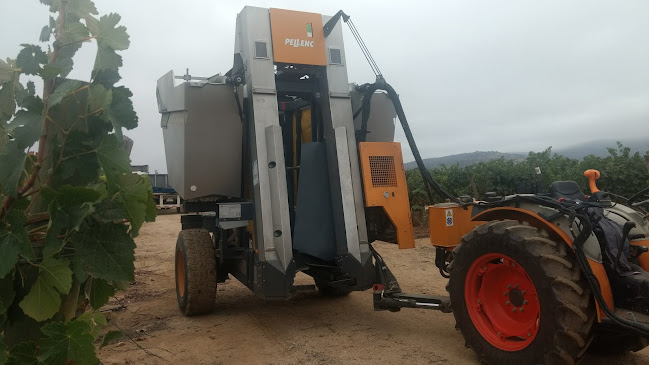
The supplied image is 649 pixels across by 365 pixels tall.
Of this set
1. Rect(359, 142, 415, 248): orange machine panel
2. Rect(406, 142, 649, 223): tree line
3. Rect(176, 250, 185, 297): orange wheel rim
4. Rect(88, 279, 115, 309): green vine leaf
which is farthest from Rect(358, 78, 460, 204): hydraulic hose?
Rect(406, 142, 649, 223): tree line

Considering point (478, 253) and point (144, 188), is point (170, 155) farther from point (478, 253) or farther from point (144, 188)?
point (144, 188)

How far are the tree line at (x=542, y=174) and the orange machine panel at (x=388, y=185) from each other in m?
6.24

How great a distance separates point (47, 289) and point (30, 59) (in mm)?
644

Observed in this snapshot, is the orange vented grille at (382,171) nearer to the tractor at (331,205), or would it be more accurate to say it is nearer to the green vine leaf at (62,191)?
the tractor at (331,205)

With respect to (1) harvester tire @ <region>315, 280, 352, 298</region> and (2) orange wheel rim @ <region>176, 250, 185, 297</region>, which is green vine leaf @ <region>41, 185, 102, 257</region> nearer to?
(2) orange wheel rim @ <region>176, 250, 185, 297</region>

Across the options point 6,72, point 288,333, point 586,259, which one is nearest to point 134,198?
point 6,72

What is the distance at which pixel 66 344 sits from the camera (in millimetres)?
1340

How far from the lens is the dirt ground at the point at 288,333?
437 centimetres

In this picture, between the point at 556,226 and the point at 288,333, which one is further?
the point at 288,333

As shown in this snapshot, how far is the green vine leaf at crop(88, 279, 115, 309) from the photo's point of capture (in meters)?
1.58

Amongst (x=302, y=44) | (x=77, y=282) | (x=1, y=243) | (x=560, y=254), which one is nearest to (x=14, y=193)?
(x=1, y=243)

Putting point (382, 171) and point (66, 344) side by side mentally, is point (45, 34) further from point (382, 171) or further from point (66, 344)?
point (382, 171)

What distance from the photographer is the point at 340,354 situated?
443cm

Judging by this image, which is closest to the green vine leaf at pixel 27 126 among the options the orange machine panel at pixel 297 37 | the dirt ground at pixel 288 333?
Result: the dirt ground at pixel 288 333
